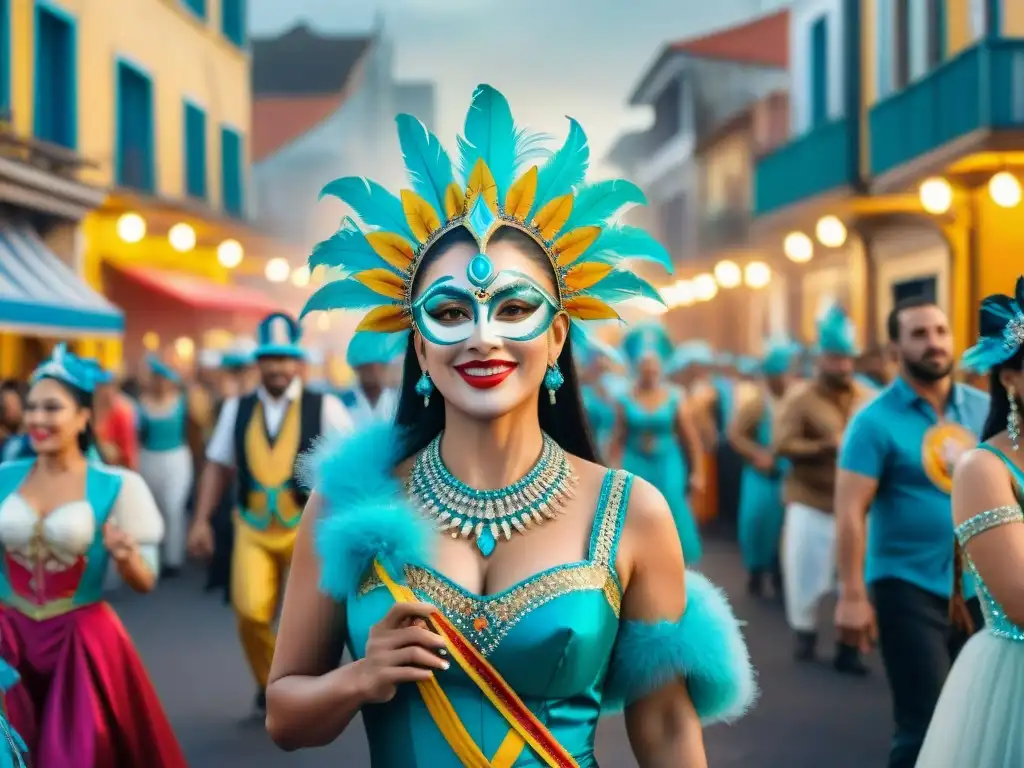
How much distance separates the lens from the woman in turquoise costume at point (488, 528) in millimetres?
2766

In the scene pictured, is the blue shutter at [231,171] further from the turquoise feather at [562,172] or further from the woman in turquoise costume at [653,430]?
the turquoise feather at [562,172]

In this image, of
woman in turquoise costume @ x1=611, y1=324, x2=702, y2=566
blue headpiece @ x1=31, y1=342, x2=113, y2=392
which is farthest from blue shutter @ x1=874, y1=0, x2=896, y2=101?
blue headpiece @ x1=31, y1=342, x2=113, y2=392

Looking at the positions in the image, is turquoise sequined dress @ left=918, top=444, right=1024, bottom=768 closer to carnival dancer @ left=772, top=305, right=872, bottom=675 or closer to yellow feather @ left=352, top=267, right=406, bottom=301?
yellow feather @ left=352, top=267, right=406, bottom=301

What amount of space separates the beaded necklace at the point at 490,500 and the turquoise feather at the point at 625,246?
1.44ft

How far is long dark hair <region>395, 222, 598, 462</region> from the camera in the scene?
3182mm

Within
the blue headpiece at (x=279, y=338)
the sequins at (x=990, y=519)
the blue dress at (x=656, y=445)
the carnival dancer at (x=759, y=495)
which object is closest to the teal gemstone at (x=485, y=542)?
the sequins at (x=990, y=519)

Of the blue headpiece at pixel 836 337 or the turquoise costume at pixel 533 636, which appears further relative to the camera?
the blue headpiece at pixel 836 337

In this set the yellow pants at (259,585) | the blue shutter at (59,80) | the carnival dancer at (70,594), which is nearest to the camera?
the carnival dancer at (70,594)

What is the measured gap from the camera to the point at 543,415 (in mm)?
3246

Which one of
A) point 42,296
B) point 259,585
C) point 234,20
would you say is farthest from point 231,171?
point 259,585

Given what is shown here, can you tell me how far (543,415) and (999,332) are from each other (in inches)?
65.4

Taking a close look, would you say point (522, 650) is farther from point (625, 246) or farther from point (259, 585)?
point (259, 585)

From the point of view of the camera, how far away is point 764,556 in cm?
1194

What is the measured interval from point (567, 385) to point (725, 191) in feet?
124
